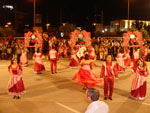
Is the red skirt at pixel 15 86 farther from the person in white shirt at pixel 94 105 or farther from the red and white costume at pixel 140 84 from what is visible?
Answer: the person in white shirt at pixel 94 105

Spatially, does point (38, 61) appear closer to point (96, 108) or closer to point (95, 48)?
point (95, 48)

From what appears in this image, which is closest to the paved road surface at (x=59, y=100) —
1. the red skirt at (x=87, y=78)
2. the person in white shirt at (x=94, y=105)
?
the red skirt at (x=87, y=78)

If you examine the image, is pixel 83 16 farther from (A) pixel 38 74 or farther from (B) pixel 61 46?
(A) pixel 38 74

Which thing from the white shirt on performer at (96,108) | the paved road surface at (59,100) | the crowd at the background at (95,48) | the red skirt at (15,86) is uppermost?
the crowd at the background at (95,48)

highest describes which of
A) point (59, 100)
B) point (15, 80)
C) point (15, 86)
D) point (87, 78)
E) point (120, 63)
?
point (120, 63)

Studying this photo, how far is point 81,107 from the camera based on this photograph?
725 cm

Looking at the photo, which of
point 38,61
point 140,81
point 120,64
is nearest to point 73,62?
point 38,61

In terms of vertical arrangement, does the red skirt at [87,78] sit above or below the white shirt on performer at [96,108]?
below

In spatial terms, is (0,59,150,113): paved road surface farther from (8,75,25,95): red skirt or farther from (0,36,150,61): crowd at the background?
(0,36,150,61): crowd at the background

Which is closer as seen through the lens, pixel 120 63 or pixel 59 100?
pixel 59 100

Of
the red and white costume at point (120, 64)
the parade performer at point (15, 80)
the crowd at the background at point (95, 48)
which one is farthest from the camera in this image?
the crowd at the background at point (95, 48)

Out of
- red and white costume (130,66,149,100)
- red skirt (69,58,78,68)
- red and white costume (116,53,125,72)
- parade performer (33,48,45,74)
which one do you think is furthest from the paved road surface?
red skirt (69,58,78,68)

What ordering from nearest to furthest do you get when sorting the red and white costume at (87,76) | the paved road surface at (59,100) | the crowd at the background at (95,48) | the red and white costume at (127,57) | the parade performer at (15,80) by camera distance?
1. the paved road surface at (59,100)
2. the parade performer at (15,80)
3. the red and white costume at (87,76)
4. the red and white costume at (127,57)
5. the crowd at the background at (95,48)

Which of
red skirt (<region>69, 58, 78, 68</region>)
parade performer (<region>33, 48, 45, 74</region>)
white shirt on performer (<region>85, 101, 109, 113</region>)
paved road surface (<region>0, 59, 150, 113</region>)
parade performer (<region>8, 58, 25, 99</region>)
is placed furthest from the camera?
red skirt (<region>69, 58, 78, 68</region>)
